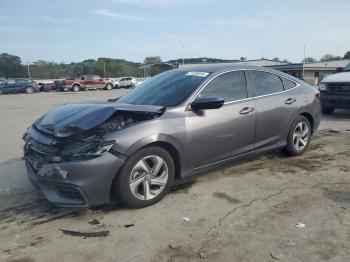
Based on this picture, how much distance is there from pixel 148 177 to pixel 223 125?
130 centimetres

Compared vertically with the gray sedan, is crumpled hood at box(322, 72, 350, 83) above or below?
above

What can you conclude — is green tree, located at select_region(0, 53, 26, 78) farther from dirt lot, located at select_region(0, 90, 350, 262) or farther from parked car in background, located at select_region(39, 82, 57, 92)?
dirt lot, located at select_region(0, 90, 350, 262)

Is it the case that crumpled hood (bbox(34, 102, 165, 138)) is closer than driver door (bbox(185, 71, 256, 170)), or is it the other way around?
crumpled hood (bbox(34, 102, 165, 138))

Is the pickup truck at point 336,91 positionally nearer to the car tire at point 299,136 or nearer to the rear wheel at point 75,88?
the car tire at point 299,136

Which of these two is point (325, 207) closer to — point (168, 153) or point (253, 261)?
point (253, 261)

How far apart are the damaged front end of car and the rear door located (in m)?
1.96

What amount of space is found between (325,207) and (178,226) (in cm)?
170

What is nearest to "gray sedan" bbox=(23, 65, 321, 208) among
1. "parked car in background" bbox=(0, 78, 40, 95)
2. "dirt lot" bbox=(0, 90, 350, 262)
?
"dirt lot" bbox=(0, 90, 350, 262)

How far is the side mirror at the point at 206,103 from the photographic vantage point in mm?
4762

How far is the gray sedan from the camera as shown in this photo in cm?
404

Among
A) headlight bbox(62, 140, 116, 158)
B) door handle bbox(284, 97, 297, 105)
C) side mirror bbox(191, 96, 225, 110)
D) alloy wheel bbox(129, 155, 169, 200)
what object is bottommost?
alloy wheel bbox(129, 155, 169, 200)

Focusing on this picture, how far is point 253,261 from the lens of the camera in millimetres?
3215

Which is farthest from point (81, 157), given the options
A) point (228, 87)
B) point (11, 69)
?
point (11, 69)

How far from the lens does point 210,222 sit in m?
3.96
